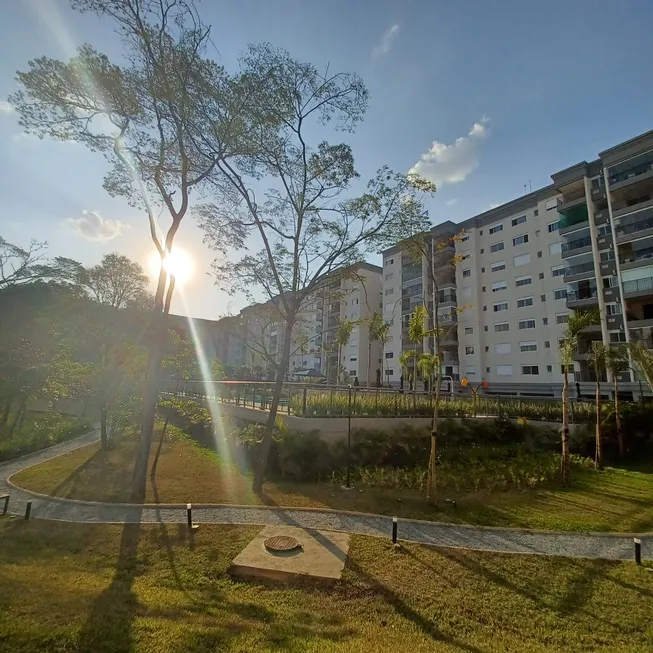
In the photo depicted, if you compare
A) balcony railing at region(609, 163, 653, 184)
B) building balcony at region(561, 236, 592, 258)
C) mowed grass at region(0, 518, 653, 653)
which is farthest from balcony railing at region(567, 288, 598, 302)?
mowed grass at region(0, 518, 653, 653)

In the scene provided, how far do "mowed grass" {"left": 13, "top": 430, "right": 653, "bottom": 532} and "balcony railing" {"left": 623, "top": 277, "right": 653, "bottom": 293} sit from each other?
808 inches

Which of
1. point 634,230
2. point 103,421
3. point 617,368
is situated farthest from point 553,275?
point 103,421

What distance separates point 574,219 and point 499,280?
8640 mm

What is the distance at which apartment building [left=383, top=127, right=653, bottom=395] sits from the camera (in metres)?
29.2

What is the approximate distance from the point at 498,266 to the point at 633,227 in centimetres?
1206

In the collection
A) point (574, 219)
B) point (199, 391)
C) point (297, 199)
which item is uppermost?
point (574, 219)

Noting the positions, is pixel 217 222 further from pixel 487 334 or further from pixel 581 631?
pixel 487 334

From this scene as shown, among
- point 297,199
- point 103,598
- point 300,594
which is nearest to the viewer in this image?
point 103,598

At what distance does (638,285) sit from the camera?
2844cm

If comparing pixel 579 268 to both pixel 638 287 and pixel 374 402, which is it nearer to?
pixel 638 287

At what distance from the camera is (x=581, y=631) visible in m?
4.25

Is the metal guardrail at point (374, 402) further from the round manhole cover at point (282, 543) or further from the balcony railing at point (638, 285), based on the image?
the balcony railing at point (638, 285)

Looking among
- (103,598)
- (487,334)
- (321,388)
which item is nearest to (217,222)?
(321,388)

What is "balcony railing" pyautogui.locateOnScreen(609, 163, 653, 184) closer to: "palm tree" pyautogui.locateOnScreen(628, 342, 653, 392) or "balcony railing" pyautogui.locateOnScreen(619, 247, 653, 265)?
"balcony railing" pyautogui.locateOnScreen(619, 247, 653, 265)
